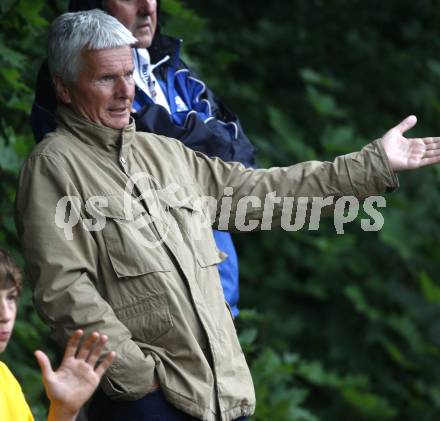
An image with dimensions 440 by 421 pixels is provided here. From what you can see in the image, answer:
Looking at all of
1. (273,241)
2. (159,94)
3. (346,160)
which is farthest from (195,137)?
(273,241)

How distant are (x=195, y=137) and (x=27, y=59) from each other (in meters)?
1.14

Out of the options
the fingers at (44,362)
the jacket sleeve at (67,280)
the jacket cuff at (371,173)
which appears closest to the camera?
the fingers at (44,362)

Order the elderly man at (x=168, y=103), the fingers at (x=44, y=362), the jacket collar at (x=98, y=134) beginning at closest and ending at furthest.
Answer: the fingers at (x=44, y=362) < the jacket collar at (x=98, y=134) < the elderly man at (x=168, y=103)

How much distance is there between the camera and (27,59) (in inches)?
177

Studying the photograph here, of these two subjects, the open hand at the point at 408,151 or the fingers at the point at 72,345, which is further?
the open hand at the point at 408,151

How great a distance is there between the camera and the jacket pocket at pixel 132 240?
298 centimetres

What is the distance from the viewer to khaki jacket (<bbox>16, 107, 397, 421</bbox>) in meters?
2.94

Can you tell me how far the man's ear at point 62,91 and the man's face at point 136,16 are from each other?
534 millimetres

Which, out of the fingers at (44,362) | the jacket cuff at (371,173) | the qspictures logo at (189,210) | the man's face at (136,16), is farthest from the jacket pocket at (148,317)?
the man's face at (136,16)

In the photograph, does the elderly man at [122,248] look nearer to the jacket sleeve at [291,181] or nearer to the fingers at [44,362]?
the jacket sleeve at [291,181]

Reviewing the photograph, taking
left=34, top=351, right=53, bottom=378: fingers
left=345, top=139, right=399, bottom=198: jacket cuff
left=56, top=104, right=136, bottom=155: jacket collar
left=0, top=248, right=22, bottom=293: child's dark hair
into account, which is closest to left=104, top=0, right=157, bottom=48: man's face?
left=56, top=104, right=136, bottom=155: jacket collar

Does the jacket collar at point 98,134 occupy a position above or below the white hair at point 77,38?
below

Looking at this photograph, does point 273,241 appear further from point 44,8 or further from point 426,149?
point 426,149

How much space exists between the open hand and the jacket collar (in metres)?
0.77
